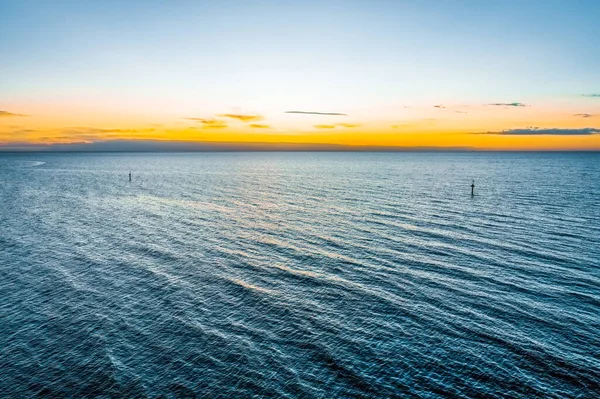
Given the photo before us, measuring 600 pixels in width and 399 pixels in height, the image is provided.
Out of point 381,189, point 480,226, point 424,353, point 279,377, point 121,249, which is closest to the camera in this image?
point 279,377

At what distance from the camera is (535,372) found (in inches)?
886

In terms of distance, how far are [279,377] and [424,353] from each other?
9.27 m

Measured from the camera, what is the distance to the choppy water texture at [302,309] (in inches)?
867

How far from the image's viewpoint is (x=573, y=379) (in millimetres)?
21703

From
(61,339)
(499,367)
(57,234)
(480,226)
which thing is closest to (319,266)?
(499,367)

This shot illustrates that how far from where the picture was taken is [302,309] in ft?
101

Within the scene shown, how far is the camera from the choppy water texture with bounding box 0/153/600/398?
72.2 feet

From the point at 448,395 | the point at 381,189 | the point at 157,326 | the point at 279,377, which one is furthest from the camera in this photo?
the point at 381,189

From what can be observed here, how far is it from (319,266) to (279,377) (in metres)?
19.5

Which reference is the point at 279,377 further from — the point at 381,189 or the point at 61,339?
the point at 381,189

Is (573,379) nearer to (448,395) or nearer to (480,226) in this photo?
(448,395)

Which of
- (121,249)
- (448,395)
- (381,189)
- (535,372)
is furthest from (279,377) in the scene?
(381,189)

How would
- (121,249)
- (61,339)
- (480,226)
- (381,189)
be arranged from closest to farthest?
1. (61,339)
2. (121,249)
3. (480,226)
4. (381,189)

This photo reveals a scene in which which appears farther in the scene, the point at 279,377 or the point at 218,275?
the point at 218,275
